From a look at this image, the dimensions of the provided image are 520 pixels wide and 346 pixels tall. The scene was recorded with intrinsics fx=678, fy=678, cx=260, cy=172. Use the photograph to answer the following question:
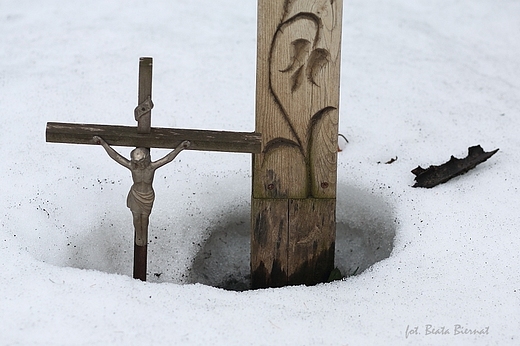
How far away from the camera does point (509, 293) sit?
228 centimetres

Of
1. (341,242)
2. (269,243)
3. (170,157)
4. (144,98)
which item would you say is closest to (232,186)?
(269,243)

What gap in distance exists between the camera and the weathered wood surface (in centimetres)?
229

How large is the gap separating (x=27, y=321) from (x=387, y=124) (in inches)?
81.0

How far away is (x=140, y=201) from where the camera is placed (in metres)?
2.35

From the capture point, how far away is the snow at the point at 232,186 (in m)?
2.13

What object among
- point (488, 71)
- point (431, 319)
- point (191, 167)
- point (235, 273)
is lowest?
point (235, 273)

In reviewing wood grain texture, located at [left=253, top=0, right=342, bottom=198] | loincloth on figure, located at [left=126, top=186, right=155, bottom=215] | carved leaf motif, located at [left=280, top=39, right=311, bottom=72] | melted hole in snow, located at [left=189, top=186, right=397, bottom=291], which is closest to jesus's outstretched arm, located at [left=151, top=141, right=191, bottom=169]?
loincloth on figure, located at [left=126, top=186, right=155, bottom=215]

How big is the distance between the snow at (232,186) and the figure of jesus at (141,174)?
0.76 ft

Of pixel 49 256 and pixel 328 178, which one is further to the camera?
pixel 328 178

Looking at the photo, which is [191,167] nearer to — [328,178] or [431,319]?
[328,178]

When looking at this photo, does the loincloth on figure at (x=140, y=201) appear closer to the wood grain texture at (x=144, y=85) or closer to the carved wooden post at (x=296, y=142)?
the wood grain texture at (x=144, y=85)

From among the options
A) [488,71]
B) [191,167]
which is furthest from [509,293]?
[488,71]

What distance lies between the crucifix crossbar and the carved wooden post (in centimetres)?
20

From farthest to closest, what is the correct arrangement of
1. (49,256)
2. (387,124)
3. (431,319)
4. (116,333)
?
(387,124), (49,256), (431,319), (116,333)
